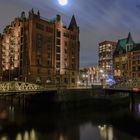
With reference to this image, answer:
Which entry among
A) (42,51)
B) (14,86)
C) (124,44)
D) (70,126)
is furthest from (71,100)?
(124,44)

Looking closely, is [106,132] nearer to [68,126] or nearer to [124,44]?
[68,126]

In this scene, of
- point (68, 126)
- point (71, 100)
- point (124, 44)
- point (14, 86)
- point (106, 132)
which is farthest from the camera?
point (124, 44)

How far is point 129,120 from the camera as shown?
68.6 metres

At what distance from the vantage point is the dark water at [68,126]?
51969 mm

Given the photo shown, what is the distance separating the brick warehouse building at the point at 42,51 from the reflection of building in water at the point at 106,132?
198 ft

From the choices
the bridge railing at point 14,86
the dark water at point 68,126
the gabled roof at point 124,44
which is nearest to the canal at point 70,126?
the dark water at point 68,126

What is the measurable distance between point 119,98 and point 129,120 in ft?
118

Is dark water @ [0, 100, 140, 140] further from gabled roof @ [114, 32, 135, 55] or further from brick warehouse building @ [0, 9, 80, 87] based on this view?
gabled roof @ [114, 32, 135, 55]

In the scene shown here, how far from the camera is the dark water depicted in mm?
51969

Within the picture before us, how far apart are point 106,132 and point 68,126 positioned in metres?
9.57

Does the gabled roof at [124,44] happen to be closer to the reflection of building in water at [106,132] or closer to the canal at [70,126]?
the canal at [70,126]

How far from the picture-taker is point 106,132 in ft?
183

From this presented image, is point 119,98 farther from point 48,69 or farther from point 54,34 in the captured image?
point 54,34

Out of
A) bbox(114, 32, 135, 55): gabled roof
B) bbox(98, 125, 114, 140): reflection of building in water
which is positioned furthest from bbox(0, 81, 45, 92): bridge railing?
bbox(114, 32, 135, 55): gabled roof
